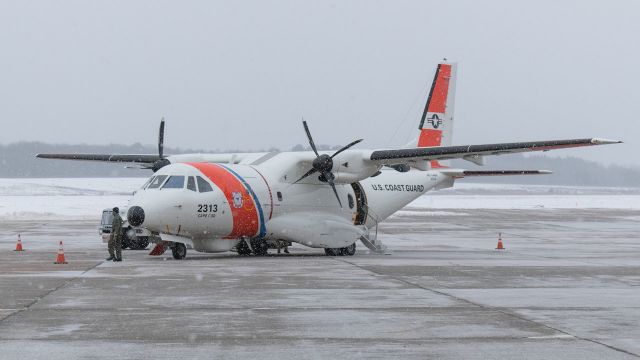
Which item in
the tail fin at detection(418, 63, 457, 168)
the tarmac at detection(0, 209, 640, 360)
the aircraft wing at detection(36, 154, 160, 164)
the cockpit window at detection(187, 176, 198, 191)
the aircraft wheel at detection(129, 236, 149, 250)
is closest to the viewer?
the tarmac at detection(0, 209, 640, 360)

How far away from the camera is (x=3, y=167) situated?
175750 millimetres

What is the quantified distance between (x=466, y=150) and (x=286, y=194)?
17.7 ft

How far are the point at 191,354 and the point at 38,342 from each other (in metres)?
1.99

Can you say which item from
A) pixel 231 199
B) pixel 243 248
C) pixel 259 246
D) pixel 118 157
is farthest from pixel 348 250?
pixel 118 157

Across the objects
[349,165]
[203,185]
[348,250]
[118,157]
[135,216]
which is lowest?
[348,250]

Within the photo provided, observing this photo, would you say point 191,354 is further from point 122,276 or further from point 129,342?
point 122,276

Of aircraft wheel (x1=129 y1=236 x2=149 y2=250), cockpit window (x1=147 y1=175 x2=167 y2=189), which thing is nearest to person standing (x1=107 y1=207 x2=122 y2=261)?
cockpit window (x1=147 y1=175 x2=167 y2=189)

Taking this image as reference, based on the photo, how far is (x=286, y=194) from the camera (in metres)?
27.6

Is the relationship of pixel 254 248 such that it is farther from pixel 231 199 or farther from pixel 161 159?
pixel 161 159

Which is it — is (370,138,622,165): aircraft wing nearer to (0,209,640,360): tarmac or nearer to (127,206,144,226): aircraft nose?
(0,209,640,360): tarmac

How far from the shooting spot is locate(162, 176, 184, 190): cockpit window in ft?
81.6

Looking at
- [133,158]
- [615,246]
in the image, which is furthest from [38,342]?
[615,246]

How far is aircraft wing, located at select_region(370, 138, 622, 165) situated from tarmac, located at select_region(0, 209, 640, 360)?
2.93m

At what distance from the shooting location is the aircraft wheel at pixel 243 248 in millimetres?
27469
